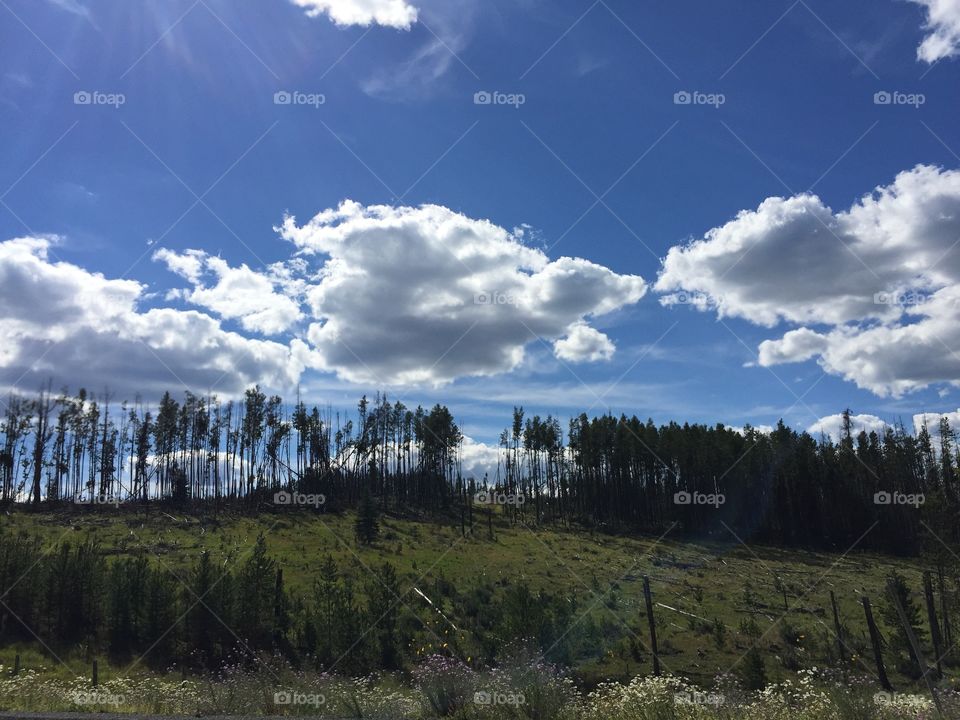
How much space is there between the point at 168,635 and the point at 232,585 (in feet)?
9.26

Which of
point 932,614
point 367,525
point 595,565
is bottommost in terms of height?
point 595,565

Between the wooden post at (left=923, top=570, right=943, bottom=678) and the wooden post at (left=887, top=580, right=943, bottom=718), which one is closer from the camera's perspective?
the wooden post at (left=887, top=580, right=943, bottom=718)

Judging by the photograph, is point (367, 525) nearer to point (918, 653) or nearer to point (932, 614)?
point (932, 614)

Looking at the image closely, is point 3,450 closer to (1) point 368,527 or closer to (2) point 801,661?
(1) point 368,527

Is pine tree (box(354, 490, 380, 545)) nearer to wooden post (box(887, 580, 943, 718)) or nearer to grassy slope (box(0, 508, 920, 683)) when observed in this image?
grassy slope (box(0, 508, 920, 683))

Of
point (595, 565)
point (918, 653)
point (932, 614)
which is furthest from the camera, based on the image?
point (595, 565)

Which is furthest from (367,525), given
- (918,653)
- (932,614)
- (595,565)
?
(918,653)

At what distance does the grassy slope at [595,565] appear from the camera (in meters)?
26.7

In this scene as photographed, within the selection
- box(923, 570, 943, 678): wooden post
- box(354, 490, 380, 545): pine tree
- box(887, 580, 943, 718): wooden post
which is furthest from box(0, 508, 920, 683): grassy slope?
box(887, 580, 943, 718): wooden post

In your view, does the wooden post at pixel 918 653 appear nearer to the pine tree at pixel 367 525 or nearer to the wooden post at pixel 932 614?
the wooden post at pixel 932 614

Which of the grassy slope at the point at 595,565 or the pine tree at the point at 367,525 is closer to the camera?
the grassy slope at the point at 595,565

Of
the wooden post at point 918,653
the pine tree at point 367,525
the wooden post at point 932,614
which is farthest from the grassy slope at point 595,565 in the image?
the wooden post at point 918,653

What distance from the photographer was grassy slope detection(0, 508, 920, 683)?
87.5 ft

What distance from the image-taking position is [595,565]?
4806 centimetres
